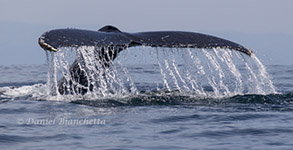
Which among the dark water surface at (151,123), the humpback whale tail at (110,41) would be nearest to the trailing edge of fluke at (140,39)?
the humpback whale tail at (110,41)

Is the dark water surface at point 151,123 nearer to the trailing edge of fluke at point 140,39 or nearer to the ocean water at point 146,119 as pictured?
the ocean water at point 146,119

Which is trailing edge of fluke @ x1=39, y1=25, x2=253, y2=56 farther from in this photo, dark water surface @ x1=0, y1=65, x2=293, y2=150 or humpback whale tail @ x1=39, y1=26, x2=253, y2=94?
dark water surface @ x1=0, y1=65, x2=293, y2=150

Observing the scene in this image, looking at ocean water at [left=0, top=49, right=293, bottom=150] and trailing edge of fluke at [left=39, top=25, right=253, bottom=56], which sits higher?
trailing edge of fluke at [left=39, top=25, right=253, bottom=56]

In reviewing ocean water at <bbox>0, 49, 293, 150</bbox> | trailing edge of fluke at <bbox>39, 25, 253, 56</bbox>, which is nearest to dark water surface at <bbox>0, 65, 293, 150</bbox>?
ocean water at <bbox>0, 49, 293, 150</bbox>

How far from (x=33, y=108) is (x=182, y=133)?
117 inches

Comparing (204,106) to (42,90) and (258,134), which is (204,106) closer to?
(258,134)

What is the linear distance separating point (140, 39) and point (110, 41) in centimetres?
71

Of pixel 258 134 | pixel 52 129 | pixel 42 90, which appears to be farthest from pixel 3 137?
pixel 42 90

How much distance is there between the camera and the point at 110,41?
26.0ft

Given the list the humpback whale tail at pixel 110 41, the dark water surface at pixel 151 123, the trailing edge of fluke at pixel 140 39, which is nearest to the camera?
the dark water surface at pixel 151 123

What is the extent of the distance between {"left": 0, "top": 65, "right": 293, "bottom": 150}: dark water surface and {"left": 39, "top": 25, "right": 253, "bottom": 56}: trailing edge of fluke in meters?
0.96

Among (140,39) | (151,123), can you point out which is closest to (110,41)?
(140,39)

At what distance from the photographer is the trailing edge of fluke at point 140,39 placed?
751cm

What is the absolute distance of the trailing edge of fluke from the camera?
7.51m
